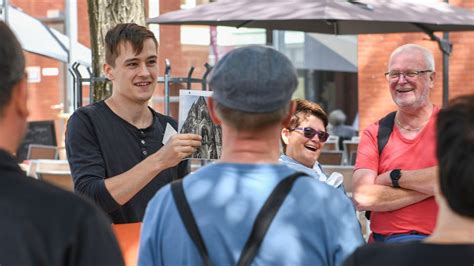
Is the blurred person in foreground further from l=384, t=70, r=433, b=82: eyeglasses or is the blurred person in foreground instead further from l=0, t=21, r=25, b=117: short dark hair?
l=384, t=70, r=433, b=82: eyeglasses

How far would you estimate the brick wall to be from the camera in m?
15.7

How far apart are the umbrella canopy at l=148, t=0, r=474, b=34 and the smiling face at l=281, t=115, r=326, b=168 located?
3.68 m

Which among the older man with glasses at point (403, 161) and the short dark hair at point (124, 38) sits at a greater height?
the short dark hair at point (124, 38)

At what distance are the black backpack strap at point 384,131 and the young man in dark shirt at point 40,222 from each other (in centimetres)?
270

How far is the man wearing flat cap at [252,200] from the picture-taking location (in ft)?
8.32

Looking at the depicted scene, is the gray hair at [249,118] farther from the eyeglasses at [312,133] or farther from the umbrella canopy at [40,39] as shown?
the umbrella canopy at [40,39]

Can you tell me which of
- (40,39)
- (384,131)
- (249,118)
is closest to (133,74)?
(384,131)

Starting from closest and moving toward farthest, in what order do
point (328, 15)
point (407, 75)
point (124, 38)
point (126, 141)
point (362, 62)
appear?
point (126, 141)
point (124, 38)
point (407, 75)
point (328, 15)
point (362, 62)

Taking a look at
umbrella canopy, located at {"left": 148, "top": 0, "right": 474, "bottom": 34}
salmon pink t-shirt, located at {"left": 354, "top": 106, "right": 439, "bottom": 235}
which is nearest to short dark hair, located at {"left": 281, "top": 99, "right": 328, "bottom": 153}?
salmon pink t-shirt, located at {"left": 354, "top": 106, "right": 439, "bottom": 235}

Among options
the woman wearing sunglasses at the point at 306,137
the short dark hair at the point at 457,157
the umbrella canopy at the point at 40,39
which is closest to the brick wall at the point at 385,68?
the umbrella canopy at the point at 40,39

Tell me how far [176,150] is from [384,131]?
1218mm

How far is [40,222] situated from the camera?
205cm

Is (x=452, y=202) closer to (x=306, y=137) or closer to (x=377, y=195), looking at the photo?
(x=306, y=137)

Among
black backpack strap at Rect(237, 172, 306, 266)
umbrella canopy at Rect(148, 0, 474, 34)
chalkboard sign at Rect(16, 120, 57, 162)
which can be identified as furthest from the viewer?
chalkboard sign at Rect(16, 120, 57, 162)
